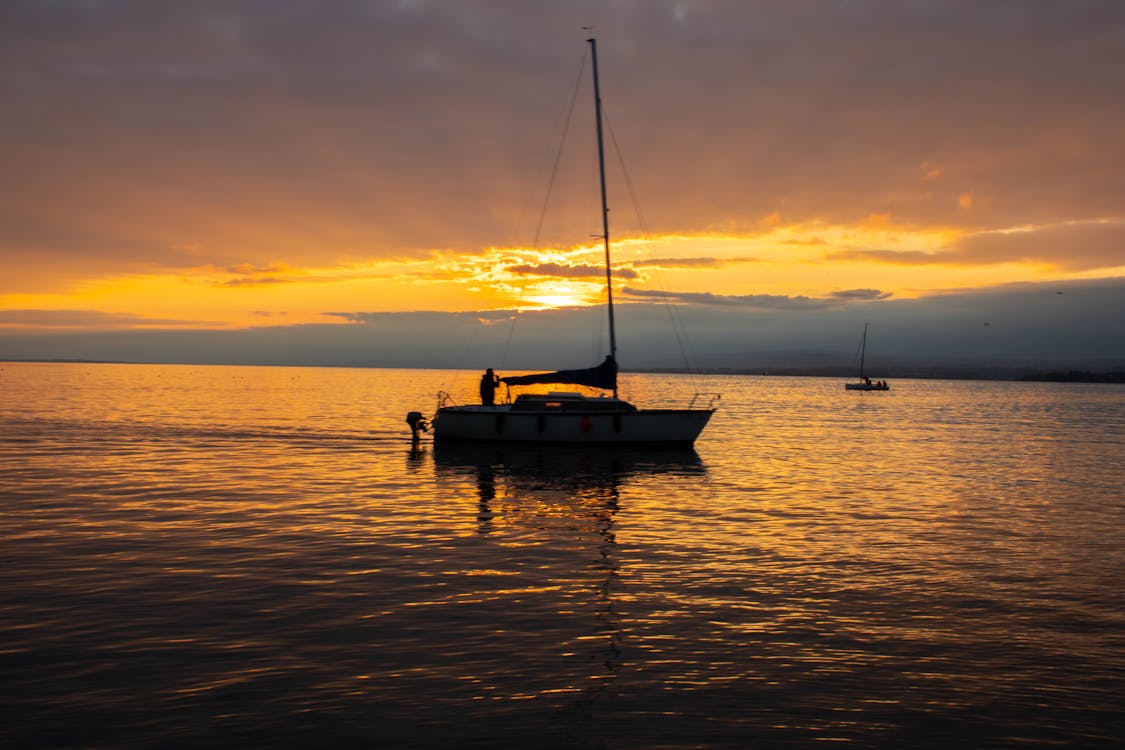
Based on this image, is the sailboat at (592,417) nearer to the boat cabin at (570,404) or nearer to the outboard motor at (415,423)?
the boat cabin at (570,404)

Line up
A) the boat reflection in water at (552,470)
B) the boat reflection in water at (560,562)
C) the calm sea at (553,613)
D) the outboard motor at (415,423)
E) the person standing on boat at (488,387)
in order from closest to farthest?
the calm sea at (553,613), the boat reflection in water at (560,562), the boat reflection in water at (552,470), the person standing on boat at (488,387), the outboard motor at (415,423)

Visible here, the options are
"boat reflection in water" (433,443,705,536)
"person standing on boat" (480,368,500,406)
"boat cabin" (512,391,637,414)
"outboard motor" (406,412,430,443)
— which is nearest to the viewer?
"boat reflection in water" (433,443,705,536)

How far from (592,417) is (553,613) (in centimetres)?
2531

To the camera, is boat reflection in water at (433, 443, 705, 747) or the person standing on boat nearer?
boat reflection in water at (433, 443, 705, 747)

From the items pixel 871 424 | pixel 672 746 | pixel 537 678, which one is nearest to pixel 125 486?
pixel 537 678

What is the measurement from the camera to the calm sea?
830 centimetres

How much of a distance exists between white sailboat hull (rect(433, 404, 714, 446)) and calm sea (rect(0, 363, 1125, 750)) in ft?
29.1

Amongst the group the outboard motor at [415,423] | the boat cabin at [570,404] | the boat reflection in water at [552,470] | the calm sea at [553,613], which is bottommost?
the boat reflection in water at [552,470]

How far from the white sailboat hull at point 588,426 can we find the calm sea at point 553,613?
8875mm

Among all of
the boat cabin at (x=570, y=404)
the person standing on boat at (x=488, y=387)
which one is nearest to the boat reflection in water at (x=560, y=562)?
the boat cabin at (x=570, y=404)

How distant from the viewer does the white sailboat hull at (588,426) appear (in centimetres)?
3750

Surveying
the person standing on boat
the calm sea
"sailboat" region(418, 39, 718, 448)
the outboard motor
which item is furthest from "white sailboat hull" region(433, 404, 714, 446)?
the calm sea

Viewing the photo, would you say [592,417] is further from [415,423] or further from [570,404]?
[415,423]

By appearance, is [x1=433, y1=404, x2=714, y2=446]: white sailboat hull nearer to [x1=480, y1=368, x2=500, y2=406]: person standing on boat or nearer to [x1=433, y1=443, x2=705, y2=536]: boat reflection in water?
[x1=433, y1=443, x2=705, y2=536]: boat reflection in water
